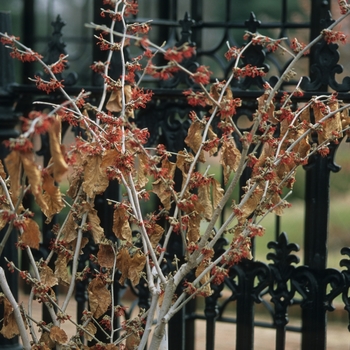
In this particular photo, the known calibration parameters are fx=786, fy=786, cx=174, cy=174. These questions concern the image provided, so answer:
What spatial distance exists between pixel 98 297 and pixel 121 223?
0.32 metres

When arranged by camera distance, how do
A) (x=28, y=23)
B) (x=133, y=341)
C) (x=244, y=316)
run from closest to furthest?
(x=133, y=341) → (x=244, y=316) → (x=28, y=23)

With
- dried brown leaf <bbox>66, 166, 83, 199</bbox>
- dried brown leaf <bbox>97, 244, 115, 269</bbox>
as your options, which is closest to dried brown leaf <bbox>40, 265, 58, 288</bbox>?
dried brown leaf <bbox>97, 244, 115, 269</bbox>

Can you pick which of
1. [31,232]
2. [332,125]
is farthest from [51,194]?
[332,125]

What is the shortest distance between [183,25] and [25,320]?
147 centimetres

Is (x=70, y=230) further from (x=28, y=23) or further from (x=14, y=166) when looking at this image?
→ (x=28, y=23)

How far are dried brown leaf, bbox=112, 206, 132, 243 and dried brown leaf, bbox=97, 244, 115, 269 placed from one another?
0.42 feet

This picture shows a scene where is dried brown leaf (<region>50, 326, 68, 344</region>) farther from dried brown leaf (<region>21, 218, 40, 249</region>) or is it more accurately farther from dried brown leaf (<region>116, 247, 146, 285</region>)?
dried brown leaf (<region>21, 218, 40, 249</region>)

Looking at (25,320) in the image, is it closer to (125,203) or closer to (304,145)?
(125,203)

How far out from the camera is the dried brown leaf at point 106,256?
267 centimetres

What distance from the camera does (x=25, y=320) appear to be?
8.95 ft

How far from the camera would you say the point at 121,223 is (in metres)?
2.54

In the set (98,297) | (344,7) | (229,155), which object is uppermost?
(344,7)

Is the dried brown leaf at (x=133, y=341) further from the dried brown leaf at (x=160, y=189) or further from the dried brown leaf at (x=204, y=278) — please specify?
the dried brown leaf at (x=160, y=189)

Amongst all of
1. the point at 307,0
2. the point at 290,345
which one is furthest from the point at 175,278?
the point at 307,0
